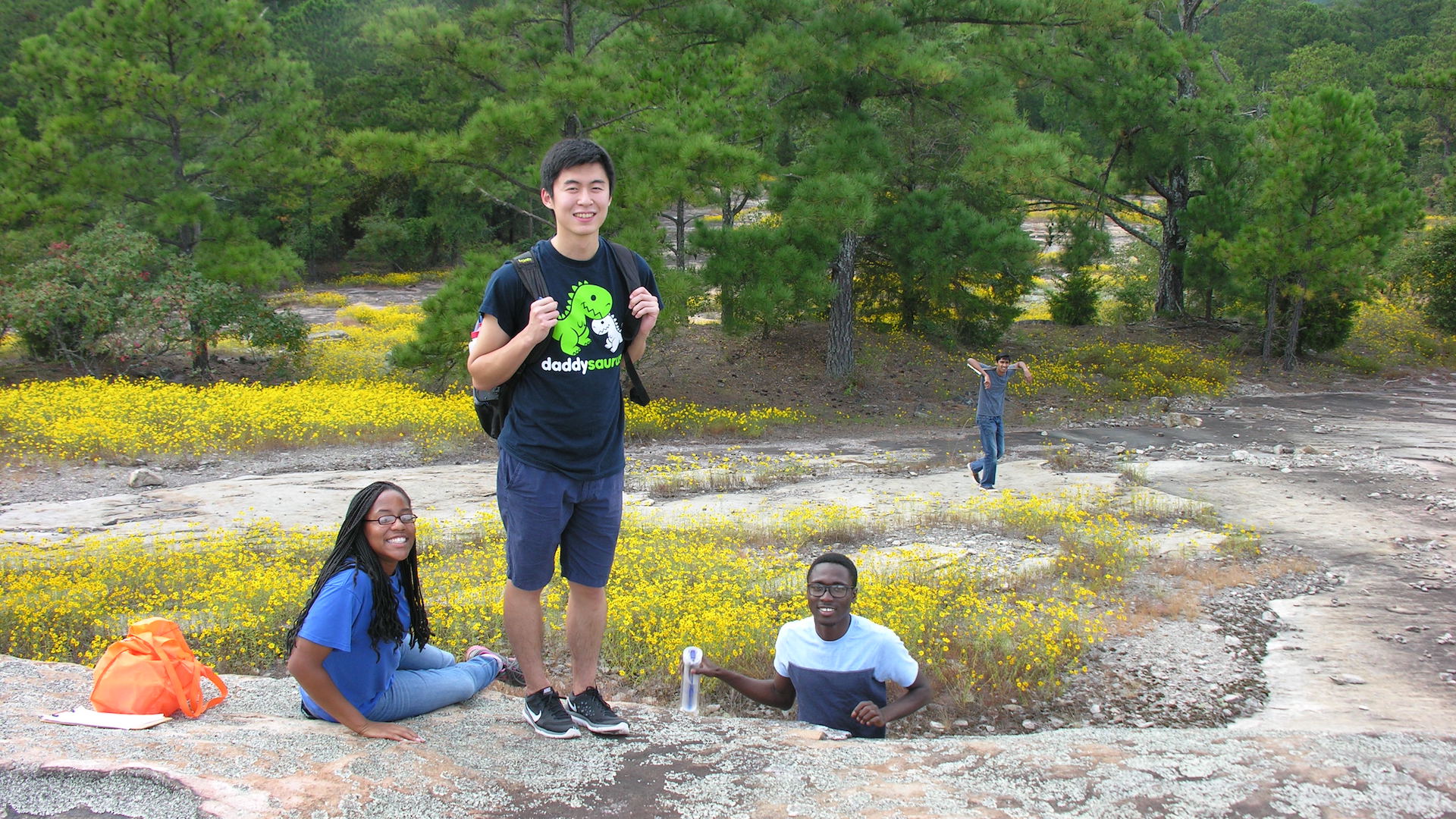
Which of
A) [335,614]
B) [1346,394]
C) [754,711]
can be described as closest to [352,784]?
[335,614]

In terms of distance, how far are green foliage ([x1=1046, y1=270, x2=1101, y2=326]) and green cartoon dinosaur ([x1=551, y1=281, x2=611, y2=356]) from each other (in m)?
21.0

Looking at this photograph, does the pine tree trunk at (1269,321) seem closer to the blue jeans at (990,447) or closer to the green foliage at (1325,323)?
the green foliage at (1325,323)

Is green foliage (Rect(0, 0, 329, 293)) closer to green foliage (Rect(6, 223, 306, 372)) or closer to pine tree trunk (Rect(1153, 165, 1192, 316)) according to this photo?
green foliage (Rect(6, 223, 306, 372))

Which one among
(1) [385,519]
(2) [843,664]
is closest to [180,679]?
(1) [385,519]

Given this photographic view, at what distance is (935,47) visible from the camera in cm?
1418

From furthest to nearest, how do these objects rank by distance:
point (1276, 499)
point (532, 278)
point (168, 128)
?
point (168, 128) < point (1276, 499) < point (532, 278)

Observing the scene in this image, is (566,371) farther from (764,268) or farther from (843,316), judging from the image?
(843,316)

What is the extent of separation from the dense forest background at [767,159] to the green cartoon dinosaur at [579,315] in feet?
32.6

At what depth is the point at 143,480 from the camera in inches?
403

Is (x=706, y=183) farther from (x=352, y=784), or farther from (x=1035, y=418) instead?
(x=352, y=784)

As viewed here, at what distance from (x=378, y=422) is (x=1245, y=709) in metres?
10.9

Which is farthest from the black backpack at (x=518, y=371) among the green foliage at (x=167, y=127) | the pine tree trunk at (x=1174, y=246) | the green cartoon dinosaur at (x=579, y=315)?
the pine tree trunk at (x=1174, y=246)

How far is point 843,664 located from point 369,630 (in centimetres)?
173

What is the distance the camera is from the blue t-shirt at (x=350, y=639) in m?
3.30
